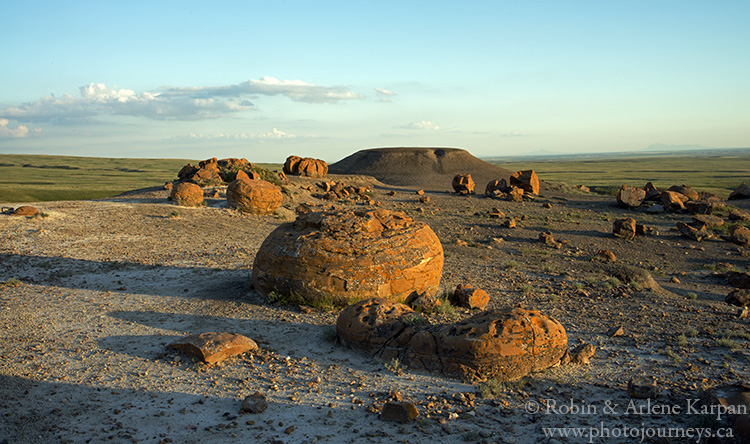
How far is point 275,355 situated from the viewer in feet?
22.5

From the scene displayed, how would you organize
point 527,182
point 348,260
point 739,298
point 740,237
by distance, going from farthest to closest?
1. point 527,182
2. point 740,237
3. point 739,298
4. point 348,260

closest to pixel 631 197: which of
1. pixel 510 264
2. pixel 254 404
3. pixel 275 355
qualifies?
pixel 510 264

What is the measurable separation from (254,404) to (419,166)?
43.7 meters

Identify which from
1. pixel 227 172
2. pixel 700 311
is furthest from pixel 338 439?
pixel 227 172

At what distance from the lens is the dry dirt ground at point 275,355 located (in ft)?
16.8

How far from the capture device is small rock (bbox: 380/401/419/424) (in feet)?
17.0

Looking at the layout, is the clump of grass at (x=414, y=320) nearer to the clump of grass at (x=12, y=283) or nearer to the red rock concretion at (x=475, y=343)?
the red rock concretion at (x=475, y=343)

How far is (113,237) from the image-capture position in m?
14.5

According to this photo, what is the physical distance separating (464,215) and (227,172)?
12971 mm

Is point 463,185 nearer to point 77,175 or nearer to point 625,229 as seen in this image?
point 625,229

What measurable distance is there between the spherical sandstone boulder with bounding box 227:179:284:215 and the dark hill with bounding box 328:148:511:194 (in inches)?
936

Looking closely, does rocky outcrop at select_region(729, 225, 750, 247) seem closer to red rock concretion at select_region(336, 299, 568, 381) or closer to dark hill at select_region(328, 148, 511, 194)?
red rock concretion at select_region(336, 299, 568, 381)

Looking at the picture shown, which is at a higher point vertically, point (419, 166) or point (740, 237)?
point (419, 166)

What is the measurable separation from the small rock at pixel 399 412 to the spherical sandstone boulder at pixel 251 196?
15.0 meters
